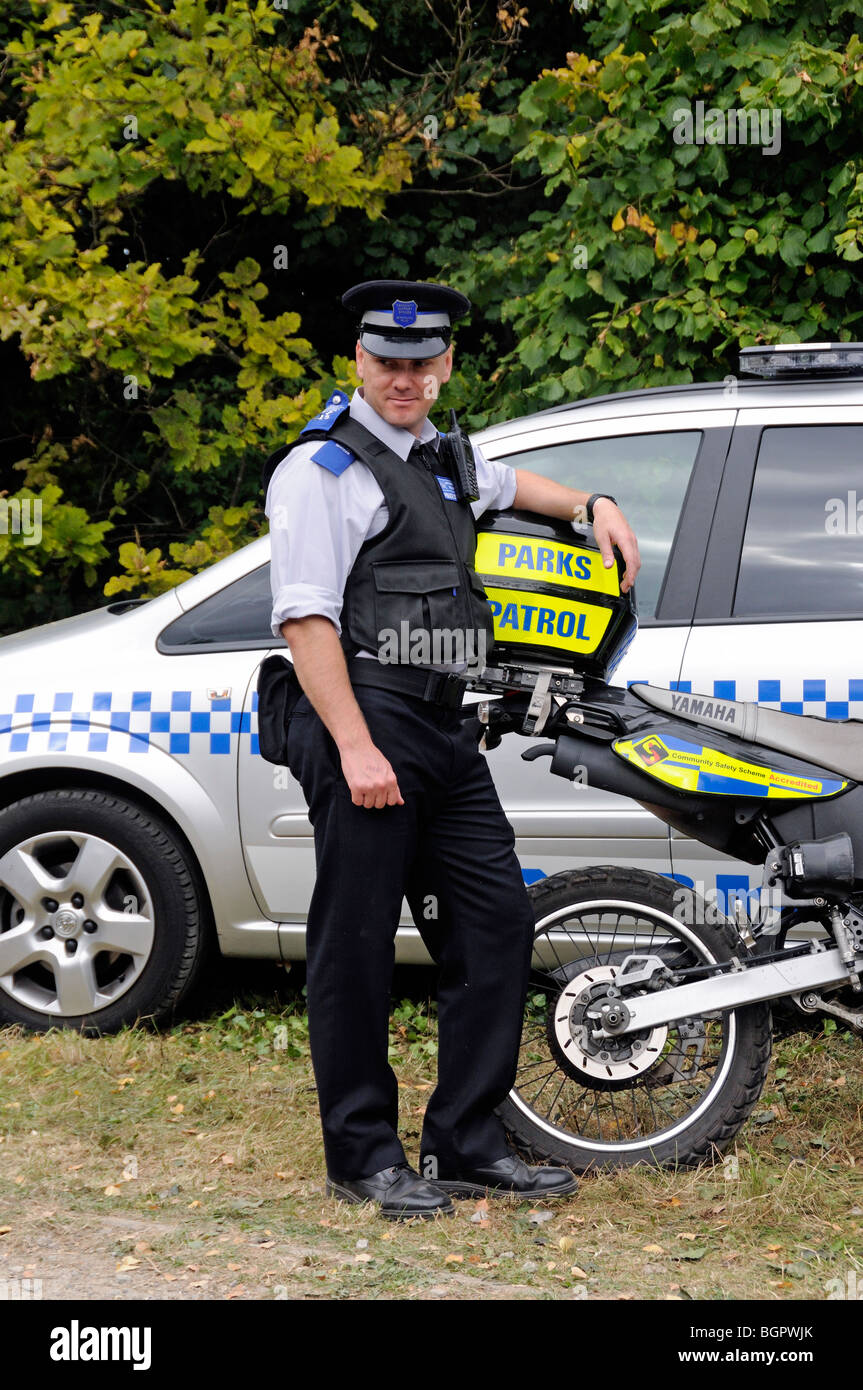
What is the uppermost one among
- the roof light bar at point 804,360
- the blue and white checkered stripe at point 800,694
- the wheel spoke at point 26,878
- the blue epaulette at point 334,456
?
the roof light bar at point 804,360

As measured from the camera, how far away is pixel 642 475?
438 cm

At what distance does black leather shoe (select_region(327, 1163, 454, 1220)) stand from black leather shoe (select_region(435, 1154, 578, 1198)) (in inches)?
3.4

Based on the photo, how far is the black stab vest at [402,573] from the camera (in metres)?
3.26

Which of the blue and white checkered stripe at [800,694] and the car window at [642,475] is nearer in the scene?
the blue and white checkered stripe at [800,694]

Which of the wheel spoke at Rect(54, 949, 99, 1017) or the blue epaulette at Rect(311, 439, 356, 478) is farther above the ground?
the blue epaulette at Rect(311, 439, 356, 478)

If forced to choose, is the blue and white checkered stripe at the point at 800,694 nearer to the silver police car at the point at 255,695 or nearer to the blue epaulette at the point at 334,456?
the silver police car at the point at 255,695

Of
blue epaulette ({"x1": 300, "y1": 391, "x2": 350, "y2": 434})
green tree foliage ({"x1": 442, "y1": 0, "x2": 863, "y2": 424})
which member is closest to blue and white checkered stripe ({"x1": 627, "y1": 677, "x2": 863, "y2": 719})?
blue epaulette ({"x1": 300, "y1": 391, "x2": 350, "y2": 434})

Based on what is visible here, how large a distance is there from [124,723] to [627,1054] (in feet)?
5.99

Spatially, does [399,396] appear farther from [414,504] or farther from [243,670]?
[243,670]
